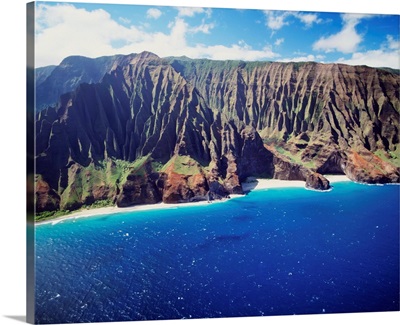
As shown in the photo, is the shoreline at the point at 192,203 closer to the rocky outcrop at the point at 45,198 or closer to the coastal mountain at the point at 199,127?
the coastal mountain at the point at 199,127

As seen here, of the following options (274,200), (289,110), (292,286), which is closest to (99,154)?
(274,200)

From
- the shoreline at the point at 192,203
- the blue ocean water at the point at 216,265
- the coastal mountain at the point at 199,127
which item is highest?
the coastal mountain at the point at 199,127

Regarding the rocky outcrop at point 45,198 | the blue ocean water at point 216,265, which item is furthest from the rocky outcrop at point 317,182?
the rocky outcrop at point 45,198

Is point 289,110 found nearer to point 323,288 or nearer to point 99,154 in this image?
point 99,154

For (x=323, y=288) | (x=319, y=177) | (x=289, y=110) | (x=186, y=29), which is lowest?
(x=323, y=288)

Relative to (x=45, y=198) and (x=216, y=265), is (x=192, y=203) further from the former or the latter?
(x=45, y=198)

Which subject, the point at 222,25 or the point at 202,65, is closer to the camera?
the point at 222,25

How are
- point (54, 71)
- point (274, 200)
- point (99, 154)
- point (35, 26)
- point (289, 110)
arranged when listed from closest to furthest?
point (35, 26)
point (54, 71)
point (99, 154)
point (274, 200)
point (289, 110)
